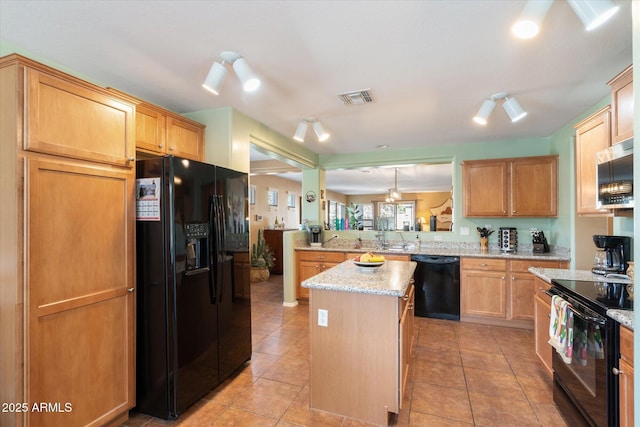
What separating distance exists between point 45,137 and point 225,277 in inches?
56.1

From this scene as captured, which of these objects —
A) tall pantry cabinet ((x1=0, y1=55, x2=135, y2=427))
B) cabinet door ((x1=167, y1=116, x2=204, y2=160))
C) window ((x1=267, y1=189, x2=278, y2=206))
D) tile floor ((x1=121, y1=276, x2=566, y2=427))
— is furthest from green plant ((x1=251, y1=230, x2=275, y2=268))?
tall pantry cabinet ((x1=0, y1=55, x2=135, y2=427))

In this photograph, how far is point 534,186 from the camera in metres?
3.95

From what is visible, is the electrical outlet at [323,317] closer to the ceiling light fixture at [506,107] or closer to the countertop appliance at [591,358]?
the countertop appliance at [591,358]

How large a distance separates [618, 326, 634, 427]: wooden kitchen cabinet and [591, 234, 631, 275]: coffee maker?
3.94ft

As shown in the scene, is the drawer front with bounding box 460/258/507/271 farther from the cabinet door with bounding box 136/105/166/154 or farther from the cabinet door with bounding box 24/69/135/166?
the cabinet door with bounding box 24/69/135/166

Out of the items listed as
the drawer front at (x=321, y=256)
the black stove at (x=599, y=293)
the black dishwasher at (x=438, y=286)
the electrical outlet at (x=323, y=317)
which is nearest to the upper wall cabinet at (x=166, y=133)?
the electrical outlet at (x=323, y=317)

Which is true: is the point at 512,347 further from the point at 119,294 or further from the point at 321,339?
the point at 119,294

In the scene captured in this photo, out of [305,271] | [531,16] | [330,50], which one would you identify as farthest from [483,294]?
[330,50]

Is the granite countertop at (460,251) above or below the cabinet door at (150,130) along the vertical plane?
below

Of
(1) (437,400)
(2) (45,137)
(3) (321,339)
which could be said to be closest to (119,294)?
(2) (45,137)

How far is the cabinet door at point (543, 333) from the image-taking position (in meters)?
2.32

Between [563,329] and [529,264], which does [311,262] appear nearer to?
[529,264]

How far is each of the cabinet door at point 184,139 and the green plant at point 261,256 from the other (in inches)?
145

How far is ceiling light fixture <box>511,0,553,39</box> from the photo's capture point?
1.39m
